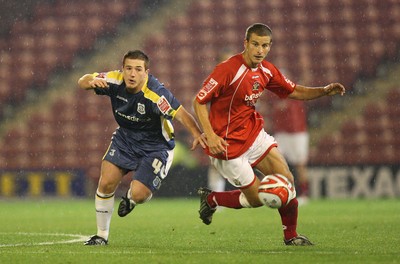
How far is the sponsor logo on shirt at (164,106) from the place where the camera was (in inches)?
278

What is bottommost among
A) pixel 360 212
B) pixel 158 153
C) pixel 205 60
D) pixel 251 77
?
pixel 360 212

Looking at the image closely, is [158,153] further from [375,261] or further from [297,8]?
[297,8]

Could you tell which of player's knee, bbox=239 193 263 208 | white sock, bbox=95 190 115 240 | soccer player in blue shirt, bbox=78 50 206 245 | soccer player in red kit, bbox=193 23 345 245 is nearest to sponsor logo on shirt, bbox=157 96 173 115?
soccer player in blue shirt, bbox=78 50 206 245

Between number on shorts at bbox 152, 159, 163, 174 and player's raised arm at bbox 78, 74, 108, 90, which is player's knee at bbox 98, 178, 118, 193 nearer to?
number on shorts at bbox 152, 159, 163, 174

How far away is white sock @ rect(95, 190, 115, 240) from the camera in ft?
23.6

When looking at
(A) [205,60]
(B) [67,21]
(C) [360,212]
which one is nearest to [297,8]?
(A) [205,60]

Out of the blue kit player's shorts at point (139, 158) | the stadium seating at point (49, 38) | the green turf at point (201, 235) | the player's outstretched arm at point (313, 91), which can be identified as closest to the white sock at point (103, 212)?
the green turf at point (201, 235)

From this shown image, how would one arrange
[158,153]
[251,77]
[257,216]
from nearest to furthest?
1. [251,77]
2. [158,153]
3. [257,216]

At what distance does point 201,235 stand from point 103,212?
1206 mm

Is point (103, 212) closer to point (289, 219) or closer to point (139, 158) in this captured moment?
point (139, 158)

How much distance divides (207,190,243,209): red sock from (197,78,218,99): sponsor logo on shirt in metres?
1.04

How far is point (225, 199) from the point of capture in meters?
7.48

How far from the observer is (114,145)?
7418 millimetres

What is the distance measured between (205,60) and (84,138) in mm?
2888
